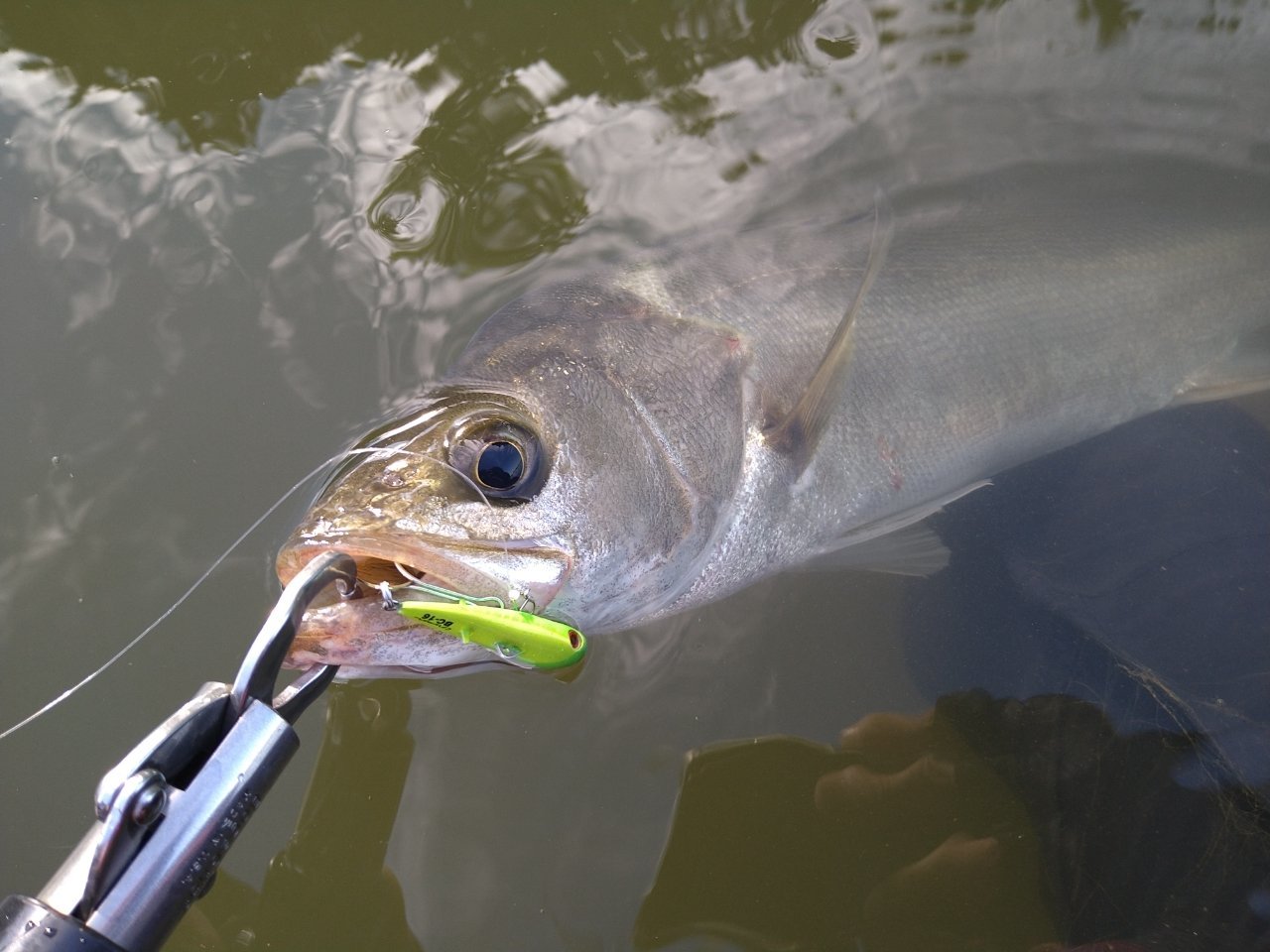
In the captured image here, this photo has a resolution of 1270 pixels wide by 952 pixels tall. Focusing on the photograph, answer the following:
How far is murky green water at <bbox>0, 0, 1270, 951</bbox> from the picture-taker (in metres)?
2.55

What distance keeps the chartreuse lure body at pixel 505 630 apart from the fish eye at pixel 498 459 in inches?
11.8

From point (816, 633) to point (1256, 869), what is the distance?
1236 millimetres

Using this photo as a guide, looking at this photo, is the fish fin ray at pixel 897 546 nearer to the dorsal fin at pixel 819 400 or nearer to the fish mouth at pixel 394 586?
the dorsal fin at pixel 819 400

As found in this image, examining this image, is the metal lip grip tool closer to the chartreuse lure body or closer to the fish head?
the chartreuse lure body

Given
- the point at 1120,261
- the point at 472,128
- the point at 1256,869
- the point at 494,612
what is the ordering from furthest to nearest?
the point at 472,128, the point at 1120,261, the point at 1256,869, the point at 494,612

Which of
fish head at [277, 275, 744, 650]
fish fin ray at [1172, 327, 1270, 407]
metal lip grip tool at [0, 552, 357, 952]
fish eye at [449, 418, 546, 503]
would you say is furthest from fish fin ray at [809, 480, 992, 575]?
metal lip grip tool at [0, 552, 357, 952]

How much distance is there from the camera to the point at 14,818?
2701mm

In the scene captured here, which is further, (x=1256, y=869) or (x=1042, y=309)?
(x=1042, y=309)

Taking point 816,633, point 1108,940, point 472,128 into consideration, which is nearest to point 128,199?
point 472,128

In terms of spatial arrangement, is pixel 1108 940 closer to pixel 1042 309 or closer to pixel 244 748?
pixel 1042 309

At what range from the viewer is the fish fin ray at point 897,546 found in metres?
2.76

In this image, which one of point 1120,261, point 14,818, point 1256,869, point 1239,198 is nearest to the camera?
point 1256,869

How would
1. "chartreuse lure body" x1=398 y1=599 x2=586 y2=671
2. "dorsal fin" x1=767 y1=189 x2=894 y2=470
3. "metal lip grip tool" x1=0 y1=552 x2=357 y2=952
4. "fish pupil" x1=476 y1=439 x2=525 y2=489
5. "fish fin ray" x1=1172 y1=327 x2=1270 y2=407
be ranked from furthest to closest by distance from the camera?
1. "fish fin ray" x1=1172 y1=327 x2=1270 y2=407
2. "dorsal fin" x1=767 y1=189 x2=894 y2=470
3. "fish pupil" x1=476 y1=439 x2=525 y2=489
4. "chartreuse lure body" x1=398 y1=599 x2=586 y2=671
5. "metal lip grip tool" x1=0 y1=552 x2=357 y2=952

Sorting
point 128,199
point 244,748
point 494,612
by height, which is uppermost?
point 128,199
